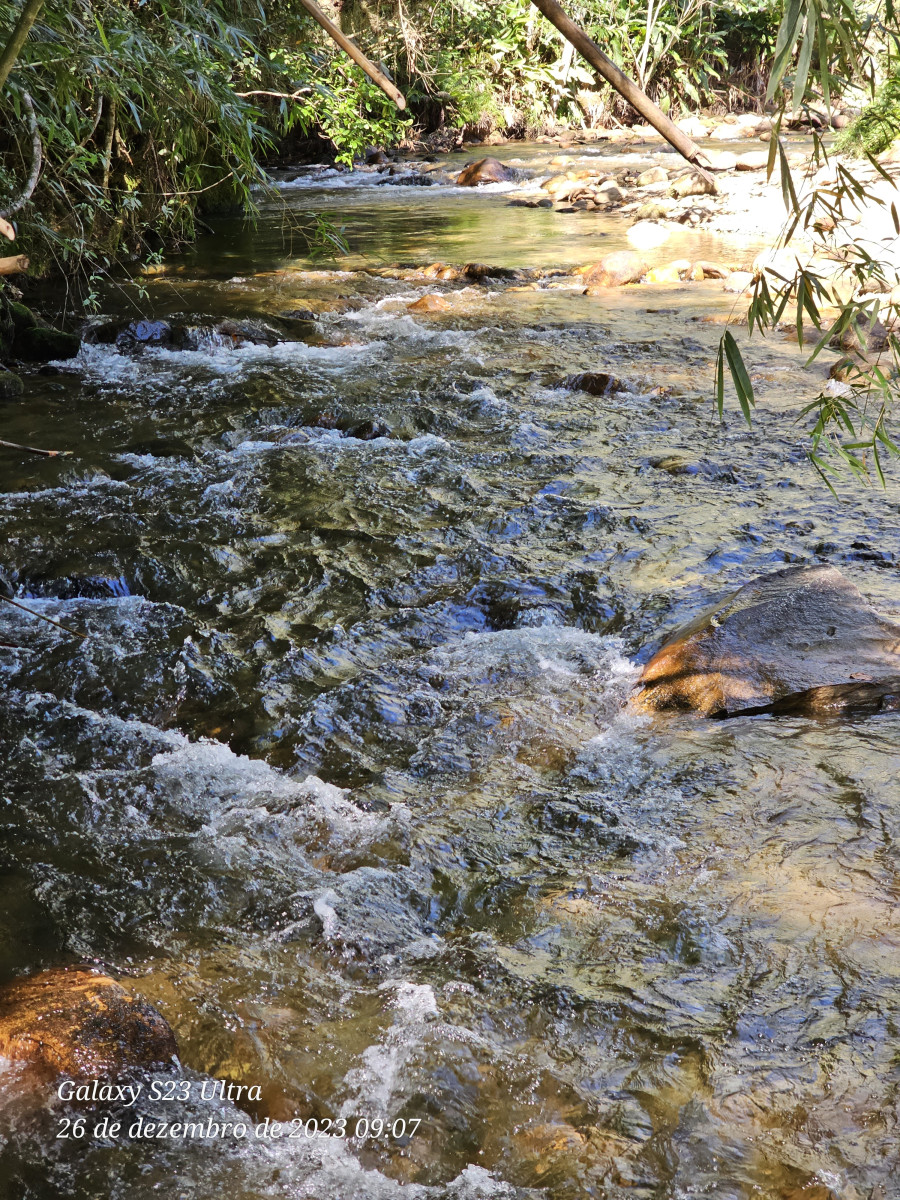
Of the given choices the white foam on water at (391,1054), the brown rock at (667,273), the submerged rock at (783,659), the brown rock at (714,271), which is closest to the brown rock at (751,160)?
the brown rock at (714,271)

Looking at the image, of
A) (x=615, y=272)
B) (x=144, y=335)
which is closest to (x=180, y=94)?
(x=144, y=335)

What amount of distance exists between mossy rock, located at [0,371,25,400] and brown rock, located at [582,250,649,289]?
5932 millimetres

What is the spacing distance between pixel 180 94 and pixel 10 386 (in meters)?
2.75

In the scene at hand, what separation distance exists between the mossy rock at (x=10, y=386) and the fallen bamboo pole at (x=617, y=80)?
634 cm

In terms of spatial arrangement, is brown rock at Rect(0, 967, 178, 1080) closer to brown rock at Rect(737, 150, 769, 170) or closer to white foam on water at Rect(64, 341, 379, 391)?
white foam on water at Rect(64, 341, 379, 391)

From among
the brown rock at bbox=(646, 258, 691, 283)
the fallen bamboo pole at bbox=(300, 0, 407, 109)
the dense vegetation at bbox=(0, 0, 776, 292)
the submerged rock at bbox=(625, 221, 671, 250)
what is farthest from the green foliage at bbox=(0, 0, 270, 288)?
the submerged rock at bbox=(625, 221, 671, 250)

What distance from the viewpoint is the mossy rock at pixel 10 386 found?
666 centimetres

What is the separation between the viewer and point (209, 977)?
2316 millimetres

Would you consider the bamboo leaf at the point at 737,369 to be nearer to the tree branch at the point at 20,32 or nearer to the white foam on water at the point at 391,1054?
the tree branch at the point at 20,32

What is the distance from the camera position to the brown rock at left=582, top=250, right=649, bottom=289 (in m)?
10.0

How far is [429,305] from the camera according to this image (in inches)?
356

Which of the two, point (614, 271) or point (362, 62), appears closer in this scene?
point (362, 62)

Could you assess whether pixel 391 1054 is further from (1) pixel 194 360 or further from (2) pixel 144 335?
(2) pixel 144 335

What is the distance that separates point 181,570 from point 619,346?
481 centimetres
